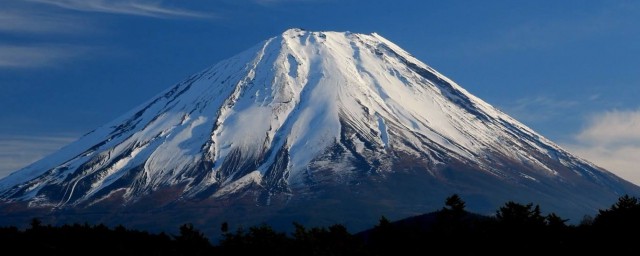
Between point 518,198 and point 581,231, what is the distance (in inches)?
5701

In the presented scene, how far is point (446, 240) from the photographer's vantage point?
51.8 m

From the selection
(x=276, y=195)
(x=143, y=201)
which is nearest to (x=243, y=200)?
(x=276, y=195)

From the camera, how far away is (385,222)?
56812 mm

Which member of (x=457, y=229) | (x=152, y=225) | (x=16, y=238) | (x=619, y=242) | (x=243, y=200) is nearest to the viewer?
(x=619, y=242)

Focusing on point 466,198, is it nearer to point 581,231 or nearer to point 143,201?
point 143,201

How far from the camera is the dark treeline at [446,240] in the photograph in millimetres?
49062

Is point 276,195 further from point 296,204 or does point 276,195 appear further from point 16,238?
point 16,238

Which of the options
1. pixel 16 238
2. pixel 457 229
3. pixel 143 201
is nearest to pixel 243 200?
pixel 143 201

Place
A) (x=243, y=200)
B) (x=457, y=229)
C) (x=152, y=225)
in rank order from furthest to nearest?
(x=243, y=200)
(x=152, y=225)
(x=457, y=229)

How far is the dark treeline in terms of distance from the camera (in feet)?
161

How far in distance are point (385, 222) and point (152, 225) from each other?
12760 centimetres

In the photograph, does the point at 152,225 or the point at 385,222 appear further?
the point at 152,225

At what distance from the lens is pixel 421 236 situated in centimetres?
5441

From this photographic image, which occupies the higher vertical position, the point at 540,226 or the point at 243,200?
the point at 243,200
